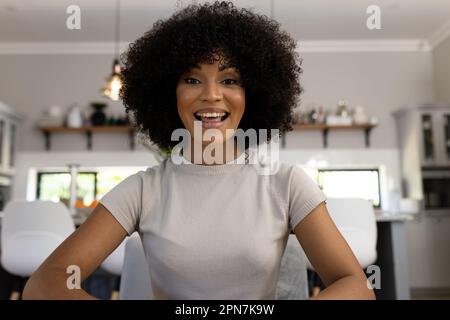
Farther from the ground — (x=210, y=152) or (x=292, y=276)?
(x=210, y=152)

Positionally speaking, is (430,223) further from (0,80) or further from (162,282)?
(0,80)

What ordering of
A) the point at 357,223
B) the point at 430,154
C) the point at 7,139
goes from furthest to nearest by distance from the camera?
1. the point at 7,139
2. the point at 430,154
3. the point at 357,223

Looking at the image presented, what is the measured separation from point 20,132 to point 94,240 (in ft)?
12.4

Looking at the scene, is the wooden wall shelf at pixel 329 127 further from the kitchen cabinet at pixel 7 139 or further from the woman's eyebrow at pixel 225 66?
the woman's eyebrow at pixel 225 66

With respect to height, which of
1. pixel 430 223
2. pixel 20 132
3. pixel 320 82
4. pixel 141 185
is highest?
pixel 320 82

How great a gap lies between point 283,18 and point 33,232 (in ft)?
7.10

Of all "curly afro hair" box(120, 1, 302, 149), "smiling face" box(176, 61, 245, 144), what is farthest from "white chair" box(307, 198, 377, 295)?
"smiling face" box(176, 61, 245, 144)

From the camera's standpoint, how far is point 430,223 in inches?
141

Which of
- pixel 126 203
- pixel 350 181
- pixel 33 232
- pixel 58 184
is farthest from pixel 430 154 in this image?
pixel 126 203

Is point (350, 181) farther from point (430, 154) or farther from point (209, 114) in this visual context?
point (209, 114)

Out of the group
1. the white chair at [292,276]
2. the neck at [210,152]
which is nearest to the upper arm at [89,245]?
the neck at [210,152]

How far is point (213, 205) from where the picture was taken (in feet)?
2.03
